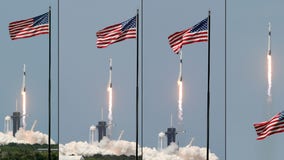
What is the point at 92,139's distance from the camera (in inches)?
1934

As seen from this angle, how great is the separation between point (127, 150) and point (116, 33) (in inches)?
827

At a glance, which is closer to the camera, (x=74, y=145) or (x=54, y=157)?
(x=54, y=157)

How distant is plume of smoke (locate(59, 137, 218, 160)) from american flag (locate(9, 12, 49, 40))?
58.0 feet

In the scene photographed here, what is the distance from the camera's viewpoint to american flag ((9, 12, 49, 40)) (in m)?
22.8

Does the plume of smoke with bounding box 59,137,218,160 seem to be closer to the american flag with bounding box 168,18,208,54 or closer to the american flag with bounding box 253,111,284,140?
the american flag with bounding box 168,18,208,54

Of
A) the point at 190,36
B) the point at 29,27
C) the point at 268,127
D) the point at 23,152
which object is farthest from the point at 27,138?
the point at 268,127

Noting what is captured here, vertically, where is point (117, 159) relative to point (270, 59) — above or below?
below

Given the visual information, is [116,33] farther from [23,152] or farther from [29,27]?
[23,152]

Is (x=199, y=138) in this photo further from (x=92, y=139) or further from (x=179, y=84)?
(x=92, y=139)

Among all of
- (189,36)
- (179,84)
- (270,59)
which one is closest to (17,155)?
(179,84)

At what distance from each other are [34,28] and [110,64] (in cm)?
1577

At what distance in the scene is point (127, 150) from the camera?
4244 cm

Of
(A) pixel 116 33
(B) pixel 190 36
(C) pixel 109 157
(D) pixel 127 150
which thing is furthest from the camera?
(C) pixel 109 157

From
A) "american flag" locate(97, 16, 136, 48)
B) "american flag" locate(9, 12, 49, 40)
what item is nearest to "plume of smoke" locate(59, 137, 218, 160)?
"american flag" locate(97, 16, 136, 48)
